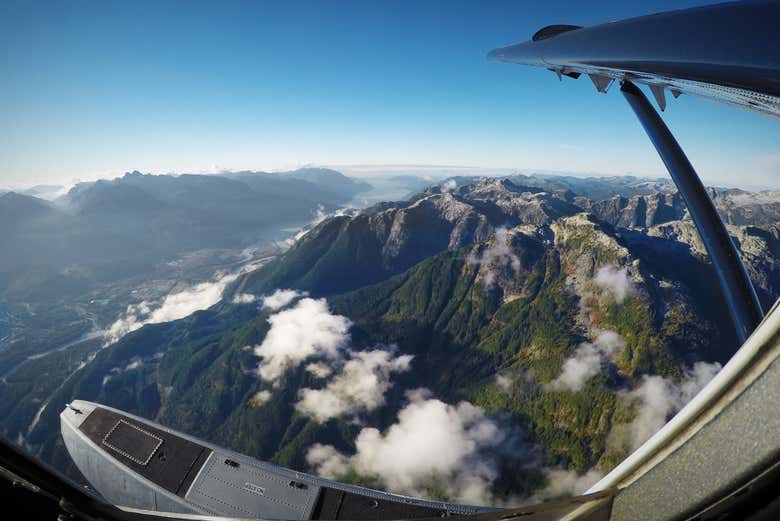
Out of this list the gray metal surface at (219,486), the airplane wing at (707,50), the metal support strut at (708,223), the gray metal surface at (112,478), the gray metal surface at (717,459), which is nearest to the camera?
the gray metal surface at (717,459)

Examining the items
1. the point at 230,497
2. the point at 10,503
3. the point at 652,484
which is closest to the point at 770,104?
the point at 652,484

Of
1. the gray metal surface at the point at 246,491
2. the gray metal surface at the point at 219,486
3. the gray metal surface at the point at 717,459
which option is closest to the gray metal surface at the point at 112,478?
the gray metal surface at the point at 219,486

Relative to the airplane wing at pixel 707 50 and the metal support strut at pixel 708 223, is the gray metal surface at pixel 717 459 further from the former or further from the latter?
the metal support strut at pixel 708 223

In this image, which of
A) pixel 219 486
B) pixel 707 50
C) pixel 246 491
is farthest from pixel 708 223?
pixel 219 486

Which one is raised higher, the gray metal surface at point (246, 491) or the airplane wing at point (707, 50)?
the airplane wing at point (707, 50)

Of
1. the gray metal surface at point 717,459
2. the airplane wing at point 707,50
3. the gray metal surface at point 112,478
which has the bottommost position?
the gray metal surface at point 112,478

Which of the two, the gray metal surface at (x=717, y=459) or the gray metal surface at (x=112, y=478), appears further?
the gray metal surface at (x=112, y=478)

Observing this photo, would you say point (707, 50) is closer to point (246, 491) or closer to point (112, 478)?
point (246, 491)

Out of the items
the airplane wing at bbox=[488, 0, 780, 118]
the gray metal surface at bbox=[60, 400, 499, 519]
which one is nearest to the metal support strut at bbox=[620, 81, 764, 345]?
the airplane wing at bbox=[488, 0, 780, 118]

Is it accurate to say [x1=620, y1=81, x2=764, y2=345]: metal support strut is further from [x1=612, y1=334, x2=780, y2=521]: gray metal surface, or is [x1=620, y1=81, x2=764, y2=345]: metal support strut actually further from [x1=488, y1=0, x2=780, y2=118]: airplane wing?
[x1=612, y1=334, x2=780, y2=521]: gray metal surface
